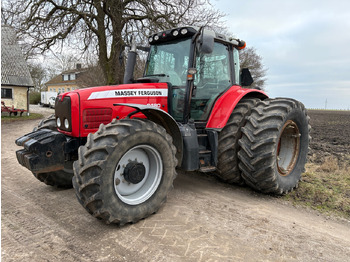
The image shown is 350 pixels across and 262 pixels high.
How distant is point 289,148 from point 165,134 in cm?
271

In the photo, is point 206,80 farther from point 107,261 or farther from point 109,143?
point 107,261

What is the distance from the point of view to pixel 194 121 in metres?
4.20

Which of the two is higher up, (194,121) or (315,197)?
(194,121)

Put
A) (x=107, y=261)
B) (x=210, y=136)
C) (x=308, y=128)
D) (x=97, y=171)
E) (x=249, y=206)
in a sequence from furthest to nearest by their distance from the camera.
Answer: (x=308, y=128) < (x=210, y=136) < (x=249, y=206) < (x=97, y=171) < (x=107, y=261)

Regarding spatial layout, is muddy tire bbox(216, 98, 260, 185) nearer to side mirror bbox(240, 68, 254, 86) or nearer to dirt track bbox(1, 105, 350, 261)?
dirt track bbox(1, 105, 350, 261)

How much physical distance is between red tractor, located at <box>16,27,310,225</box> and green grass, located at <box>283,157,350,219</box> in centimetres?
24

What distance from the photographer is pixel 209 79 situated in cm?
426

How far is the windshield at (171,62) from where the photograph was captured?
402cm

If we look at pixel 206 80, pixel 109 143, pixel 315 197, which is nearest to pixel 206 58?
pixel 206 80

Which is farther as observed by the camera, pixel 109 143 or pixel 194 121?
pixel 194 121

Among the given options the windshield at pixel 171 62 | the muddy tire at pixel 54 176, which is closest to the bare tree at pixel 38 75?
the muddy tire at pixel 54 176

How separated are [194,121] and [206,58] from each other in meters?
1.00

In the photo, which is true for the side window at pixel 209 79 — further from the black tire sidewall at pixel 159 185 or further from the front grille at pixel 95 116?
the front grille at pixel 95 116

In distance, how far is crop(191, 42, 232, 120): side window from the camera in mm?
4090
